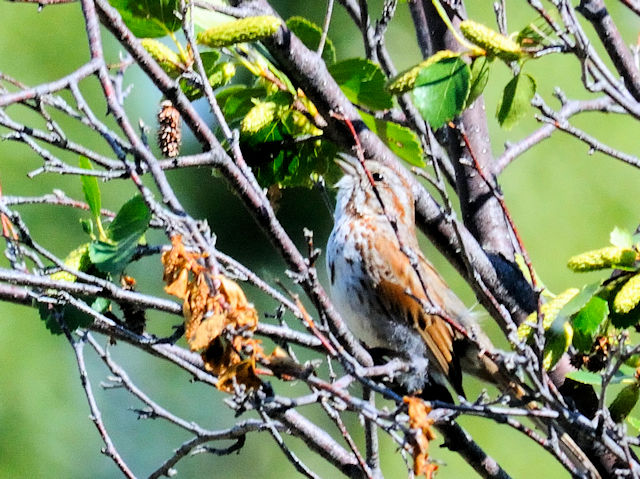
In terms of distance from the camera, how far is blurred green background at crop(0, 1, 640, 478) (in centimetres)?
571

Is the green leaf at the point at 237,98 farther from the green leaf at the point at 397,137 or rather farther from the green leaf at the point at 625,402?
the green leaf at the point at 625,402

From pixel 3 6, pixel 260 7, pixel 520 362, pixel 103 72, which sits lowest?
pixel 520 362

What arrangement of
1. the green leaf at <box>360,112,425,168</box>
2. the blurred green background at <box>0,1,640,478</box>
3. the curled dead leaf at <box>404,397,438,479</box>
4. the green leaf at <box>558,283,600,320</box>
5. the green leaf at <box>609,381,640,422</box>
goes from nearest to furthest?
the curled dead leaf at <box>404,397,438,479</box>, the green leaf at <box>558,283,600,320</box>, the green leaf at <box>609,381,640,422</box>, the green leaf at <box>360,112,425,168</box>, the blurred green background at <box>0,1,640,478</box>

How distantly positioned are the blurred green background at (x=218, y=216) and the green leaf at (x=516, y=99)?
3298 millimetres

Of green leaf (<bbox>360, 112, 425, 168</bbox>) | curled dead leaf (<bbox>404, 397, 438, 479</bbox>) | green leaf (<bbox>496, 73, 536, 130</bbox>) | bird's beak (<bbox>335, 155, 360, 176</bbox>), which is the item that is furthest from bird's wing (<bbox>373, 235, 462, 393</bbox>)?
curled dead leaf (<bbox>404, 397, 438, 479</bbox>)

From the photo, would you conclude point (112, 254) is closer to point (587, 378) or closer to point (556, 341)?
point (556, 341)

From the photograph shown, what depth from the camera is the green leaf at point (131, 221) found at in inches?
77.3

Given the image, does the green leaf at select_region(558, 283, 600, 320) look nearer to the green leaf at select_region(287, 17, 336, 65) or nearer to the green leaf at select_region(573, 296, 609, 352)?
the green leaf at select_region(573, 296, 609, 352)

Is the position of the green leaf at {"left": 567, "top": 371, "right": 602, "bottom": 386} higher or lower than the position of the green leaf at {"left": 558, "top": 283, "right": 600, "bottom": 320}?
lower

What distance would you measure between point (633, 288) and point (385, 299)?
123 cm

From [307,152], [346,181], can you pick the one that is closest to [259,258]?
[346,181]

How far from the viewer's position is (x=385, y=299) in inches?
116

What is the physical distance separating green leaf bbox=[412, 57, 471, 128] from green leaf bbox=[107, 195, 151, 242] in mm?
650

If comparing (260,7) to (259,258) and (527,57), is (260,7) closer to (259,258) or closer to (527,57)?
(527,57)
